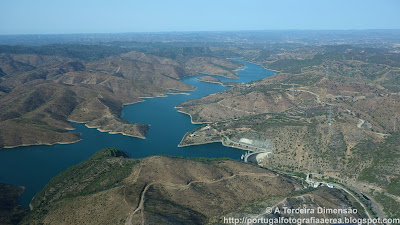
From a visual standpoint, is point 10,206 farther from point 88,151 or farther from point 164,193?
point 88,151

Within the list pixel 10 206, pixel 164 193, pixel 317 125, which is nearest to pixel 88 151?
pixel 10 206

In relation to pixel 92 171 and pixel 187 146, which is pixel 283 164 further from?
pixel 92 171

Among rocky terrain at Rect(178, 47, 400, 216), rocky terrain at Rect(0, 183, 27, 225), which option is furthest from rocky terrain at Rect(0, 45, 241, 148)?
rocky terrain at Rect(0, 183, 27, 225)

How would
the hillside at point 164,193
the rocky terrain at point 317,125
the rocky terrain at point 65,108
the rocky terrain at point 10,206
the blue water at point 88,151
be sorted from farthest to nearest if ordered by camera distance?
the rocky terrain at point 65,108
the blue water at point 88,151
the rocky terrain at point 317,125
the rocky terrain at point 10,206
the hillside at point 164,193

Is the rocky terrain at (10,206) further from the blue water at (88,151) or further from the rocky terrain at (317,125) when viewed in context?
the rocky terrain at (317,125)

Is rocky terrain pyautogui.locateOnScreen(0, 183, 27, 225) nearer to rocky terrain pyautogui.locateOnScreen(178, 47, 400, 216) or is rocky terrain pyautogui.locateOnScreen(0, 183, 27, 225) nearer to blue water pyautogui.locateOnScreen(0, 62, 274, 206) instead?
blue water pyautogui.locateOnScreen(0, 62, 274, 206)

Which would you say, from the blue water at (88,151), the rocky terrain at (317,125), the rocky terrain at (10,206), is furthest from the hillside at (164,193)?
the rocky terrain at (317,125)

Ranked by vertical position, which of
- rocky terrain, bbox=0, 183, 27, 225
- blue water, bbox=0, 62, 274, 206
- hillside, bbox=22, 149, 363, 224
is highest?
hillside, bbox=22, 149, 363, 224

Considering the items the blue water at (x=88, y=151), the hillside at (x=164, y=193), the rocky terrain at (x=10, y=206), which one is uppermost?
the hillside at (x=164, y=193)

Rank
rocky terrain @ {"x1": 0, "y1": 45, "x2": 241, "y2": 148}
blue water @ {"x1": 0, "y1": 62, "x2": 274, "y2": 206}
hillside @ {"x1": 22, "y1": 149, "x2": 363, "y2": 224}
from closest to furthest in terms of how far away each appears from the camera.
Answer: hillside @ {"x1": 22, "y1": 149, "x2": 363, "y2": 224} → blue water @ {"x1": 0, "y1": 62, "x2": 274, "y2": 206} → rocky terrain @ {"x1": 0, "y1": 45, "x2": 241, "y2": 148}
